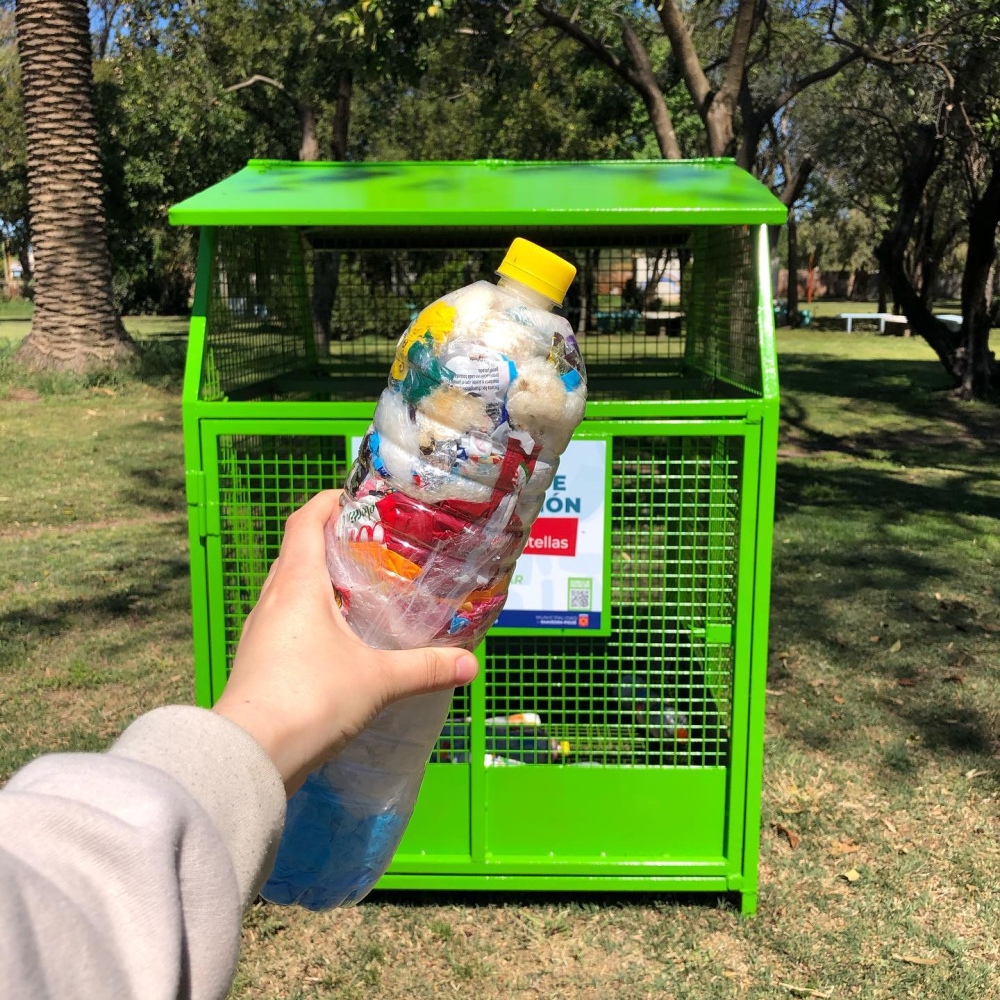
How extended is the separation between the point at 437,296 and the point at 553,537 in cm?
167

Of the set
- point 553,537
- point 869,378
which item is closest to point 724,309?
point 553,537

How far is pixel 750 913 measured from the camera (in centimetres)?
334

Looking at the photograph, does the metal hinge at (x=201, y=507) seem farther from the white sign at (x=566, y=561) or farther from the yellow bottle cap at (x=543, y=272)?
the yellow bottle cap at (x=543, y=272)

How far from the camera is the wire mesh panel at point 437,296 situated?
3.41 metres

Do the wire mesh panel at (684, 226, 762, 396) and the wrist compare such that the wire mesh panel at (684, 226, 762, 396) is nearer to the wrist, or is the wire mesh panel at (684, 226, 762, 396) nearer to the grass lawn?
the grass lawn

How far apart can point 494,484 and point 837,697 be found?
3.68m

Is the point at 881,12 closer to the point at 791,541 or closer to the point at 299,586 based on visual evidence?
the point at 791,541

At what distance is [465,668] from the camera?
4.97ft

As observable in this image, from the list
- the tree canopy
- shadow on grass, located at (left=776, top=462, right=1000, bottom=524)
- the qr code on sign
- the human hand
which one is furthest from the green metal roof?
shadow on grass, located at (left=776, top=462, right=1000, bottom=524)

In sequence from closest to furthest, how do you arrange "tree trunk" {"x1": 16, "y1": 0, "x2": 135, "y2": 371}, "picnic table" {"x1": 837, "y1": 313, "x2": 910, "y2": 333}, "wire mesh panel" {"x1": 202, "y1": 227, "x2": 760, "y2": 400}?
"wire mesh panel" {"x1": 202, "y1": 227, "x2": 760, "y2": 400} → "tree trunk" {"x1": 16, "y1": 0, "x2": 135, "y2": 371} → "picnic table" {"x1": 837, "y1": 313, "x2": 910, "y2": 333}

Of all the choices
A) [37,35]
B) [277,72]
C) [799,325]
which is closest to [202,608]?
[37,35]

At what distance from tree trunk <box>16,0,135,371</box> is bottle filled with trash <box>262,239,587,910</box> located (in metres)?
11.8

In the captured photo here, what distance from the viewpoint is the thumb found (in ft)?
4.53

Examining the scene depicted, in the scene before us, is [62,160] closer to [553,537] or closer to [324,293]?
[324,293]
